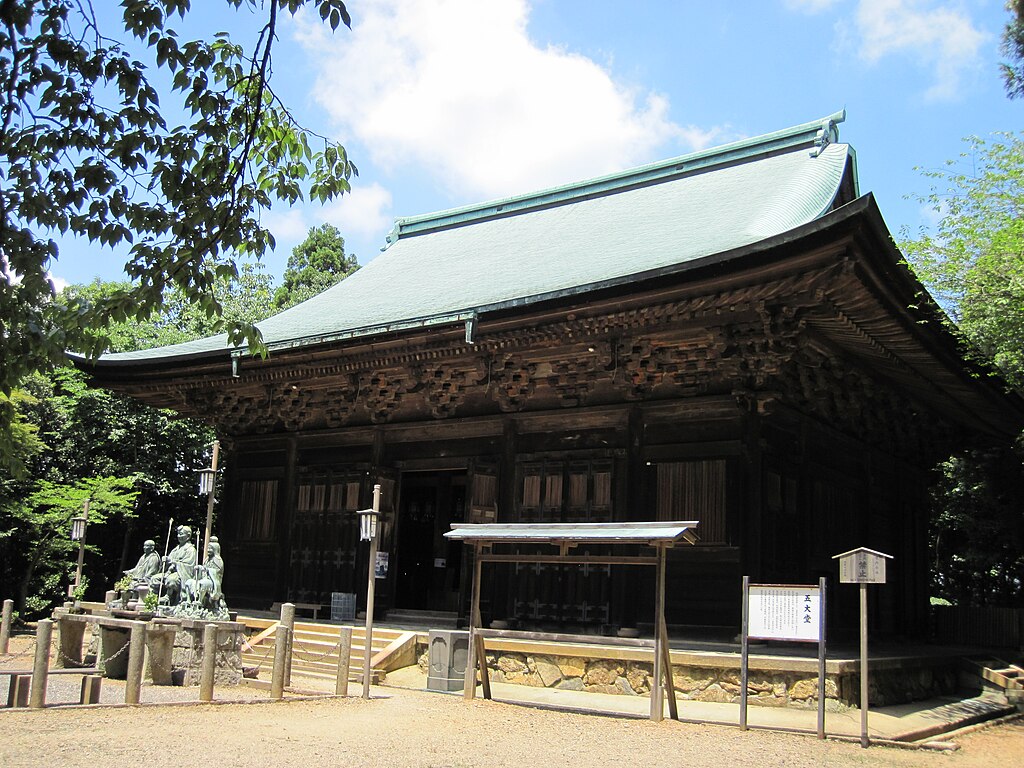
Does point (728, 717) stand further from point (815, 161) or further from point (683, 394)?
point (815, 161)

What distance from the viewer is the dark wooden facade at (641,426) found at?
10992 mm

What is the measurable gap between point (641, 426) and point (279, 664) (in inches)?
217

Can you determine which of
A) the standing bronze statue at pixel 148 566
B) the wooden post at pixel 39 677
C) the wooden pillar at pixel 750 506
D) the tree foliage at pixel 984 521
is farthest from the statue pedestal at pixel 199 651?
the tree foliage at pixel 984 521

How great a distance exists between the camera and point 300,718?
8883 mm

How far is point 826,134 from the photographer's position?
1642 cm

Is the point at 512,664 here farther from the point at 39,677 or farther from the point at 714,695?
the point at 39,677

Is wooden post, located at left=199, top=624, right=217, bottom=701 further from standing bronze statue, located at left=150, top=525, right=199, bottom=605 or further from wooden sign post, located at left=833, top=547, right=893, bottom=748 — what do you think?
wooden sign post, located at left=833, top=547, right=893, bottom=748

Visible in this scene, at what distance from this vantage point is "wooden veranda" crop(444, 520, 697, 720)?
9219mm

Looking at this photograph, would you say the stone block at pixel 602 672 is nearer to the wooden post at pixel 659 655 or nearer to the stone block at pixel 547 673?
the stone block at pixel 547 673

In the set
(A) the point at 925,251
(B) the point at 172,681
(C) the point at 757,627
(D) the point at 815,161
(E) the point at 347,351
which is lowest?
(B) the point at 172,681

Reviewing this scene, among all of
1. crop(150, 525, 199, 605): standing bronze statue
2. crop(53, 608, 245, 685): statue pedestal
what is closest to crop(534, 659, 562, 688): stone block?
crop(53, 608, 245, 685): statue pedestal

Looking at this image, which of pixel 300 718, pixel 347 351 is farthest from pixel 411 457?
pixel 300 718

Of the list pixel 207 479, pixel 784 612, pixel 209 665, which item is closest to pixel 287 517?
pixel 207 479

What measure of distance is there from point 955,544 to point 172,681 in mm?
20496
